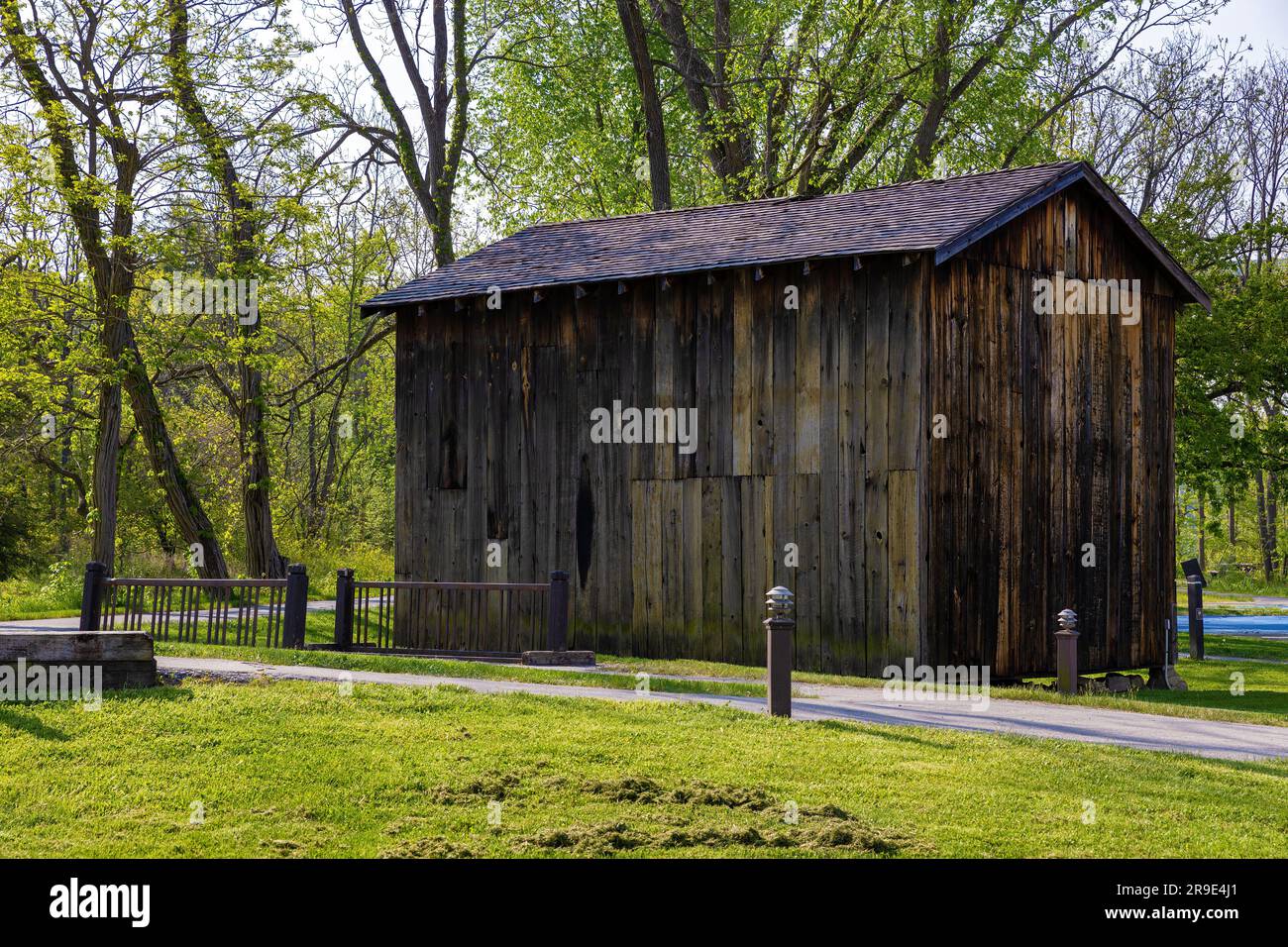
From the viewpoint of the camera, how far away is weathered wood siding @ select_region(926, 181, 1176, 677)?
18.4m

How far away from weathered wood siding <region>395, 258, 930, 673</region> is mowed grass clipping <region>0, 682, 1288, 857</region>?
672 cm

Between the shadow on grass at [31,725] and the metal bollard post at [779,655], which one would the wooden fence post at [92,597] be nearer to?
the shadow on grass at [31,725]

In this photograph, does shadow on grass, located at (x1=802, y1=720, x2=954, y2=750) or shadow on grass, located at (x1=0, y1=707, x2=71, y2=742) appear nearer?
shadow on grass, located at (x1=0, y1=707, x2=71, y2=742)

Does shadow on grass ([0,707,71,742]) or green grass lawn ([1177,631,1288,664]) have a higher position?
shadow on grass ([0,707,71,742])

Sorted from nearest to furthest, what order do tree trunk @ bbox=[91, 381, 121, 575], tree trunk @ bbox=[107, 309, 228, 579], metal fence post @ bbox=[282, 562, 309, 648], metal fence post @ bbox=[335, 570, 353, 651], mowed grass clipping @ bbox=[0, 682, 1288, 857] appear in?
mowed grass clipping @ bbox=[0, 682, 1288, 857] < metal fence post @ bbox=[282, 562, 309, 648] < metal fence post @ bbox=[335, 570, 353, 651] < tree trunk @ bbox=[91, 381, 121, 575] < tree trunk @ bbox=[107, 309, 228, 579]

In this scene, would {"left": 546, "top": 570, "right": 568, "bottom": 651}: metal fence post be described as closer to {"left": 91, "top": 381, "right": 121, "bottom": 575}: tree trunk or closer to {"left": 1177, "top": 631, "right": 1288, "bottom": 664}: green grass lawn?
{"left": 91, "top": 381, "right": 121, "bottom": 575}: tree trunk

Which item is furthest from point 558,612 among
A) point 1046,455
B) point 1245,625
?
point 1245,625

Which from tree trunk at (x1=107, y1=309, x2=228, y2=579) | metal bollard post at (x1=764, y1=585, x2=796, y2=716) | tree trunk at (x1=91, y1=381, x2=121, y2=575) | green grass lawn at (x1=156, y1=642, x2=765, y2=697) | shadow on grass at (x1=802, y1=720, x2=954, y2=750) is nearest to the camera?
shadow on grass at (x1=802, y1=720, x2=954, y2=750)

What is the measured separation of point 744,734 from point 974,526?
319 inches

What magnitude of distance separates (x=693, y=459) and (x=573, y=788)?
37.7 ft

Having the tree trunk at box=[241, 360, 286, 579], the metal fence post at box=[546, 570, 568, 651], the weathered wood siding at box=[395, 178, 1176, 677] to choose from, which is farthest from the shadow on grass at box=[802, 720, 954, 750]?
the tree trunk at box=[241, 360, 286, 579]

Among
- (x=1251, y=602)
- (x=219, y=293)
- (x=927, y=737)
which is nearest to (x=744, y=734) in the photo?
(x=927, y=737)

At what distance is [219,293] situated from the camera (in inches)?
1220
